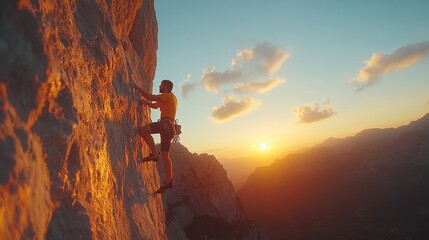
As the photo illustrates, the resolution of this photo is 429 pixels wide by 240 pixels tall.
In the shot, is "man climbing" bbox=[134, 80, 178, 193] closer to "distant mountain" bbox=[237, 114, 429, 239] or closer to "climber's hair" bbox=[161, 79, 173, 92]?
"climber's hair" bbox=[161, 79, 173, 92]

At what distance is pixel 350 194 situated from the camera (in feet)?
419

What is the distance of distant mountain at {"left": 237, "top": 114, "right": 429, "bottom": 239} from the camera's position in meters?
108

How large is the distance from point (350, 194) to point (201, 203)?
8787cm

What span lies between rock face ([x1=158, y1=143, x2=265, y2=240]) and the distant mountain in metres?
44.9

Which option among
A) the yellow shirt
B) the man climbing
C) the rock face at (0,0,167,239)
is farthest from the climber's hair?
the rock face at (0,0,167,239)

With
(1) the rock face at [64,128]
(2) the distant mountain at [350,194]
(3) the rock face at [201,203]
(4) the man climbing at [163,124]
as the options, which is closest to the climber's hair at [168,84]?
(4) the man climbing at [163,124]

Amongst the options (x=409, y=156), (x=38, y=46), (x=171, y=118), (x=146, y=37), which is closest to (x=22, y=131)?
(x=38, y=46)

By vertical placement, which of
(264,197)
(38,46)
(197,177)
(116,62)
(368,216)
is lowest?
(368,216)

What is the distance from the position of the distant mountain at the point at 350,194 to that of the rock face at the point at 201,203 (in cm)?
4492

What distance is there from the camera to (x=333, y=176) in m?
138

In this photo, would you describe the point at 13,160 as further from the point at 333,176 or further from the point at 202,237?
the point at 333,176

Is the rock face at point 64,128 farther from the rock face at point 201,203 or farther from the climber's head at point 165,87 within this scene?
the rock face at point 201,203

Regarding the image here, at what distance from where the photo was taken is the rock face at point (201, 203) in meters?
57.4

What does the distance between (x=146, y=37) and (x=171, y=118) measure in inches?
264
